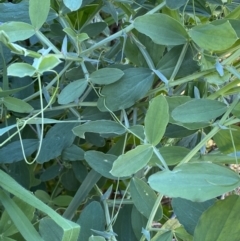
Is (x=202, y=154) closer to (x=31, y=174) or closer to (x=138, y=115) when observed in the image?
(x=138, y=115)

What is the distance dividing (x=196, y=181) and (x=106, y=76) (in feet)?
0.59

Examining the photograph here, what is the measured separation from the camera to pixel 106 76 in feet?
1.52

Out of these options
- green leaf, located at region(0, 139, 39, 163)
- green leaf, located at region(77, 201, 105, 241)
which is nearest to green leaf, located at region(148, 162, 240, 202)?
green leaf, located at region(77, 201, 105, 241)

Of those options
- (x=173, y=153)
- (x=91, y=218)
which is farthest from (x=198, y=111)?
(x=91, y=218)

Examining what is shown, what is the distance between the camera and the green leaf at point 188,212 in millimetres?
414

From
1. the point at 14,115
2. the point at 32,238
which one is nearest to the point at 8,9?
the point at 14,115

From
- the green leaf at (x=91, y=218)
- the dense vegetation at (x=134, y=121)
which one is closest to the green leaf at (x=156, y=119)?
the dense vegetation at (x=134, y=121)

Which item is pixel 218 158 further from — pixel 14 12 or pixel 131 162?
pixel 14 12

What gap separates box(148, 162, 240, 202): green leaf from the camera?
0.32m

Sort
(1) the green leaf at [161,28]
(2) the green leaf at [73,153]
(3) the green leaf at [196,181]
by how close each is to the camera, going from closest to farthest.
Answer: (3) the green leaf at [196,181]
(1) the green leaf at [161,28]
(2) the green leaf at [73,153]

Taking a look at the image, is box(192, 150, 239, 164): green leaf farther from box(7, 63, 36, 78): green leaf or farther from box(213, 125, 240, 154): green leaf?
box(7, 63, 36, 78): green leaf

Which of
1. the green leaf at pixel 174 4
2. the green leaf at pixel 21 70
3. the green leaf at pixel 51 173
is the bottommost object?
the green leaf at pixel 51 173

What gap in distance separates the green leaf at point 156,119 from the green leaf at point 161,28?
0.09 meters

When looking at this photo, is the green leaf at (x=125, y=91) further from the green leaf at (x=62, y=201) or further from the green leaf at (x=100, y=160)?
Result: the green leaf at (x=62, y=201)
